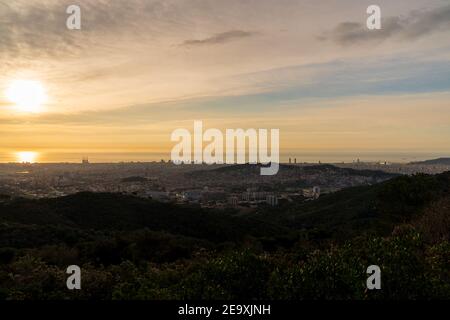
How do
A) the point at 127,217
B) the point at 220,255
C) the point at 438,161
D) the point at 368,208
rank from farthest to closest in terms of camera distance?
the point at 438,161, the point at 368,208, the point at 127,217, the point at 220,255

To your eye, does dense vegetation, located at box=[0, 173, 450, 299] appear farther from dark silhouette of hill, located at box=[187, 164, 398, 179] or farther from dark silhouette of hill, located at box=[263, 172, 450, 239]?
dark silhouette of hill, located at box=[187, 164, 398, 179]

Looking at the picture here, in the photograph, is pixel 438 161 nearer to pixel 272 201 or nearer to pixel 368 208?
pixel 272 201

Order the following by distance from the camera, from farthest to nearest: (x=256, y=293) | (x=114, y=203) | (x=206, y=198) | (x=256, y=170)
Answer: (x=256, y=170) → (x=206, y=198) → (x=114, y=203) → (x=256, y=293)

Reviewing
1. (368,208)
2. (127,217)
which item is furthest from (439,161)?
(127,217)

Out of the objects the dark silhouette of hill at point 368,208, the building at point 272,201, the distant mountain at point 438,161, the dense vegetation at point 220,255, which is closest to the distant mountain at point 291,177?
the building at point 272,201

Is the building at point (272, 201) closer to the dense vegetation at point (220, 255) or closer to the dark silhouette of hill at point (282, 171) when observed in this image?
the dense vegetation at point (220, 255)

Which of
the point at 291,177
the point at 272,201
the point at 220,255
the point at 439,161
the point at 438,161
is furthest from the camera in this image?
the point at 438,161

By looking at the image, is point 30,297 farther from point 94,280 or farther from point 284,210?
point 284,210
